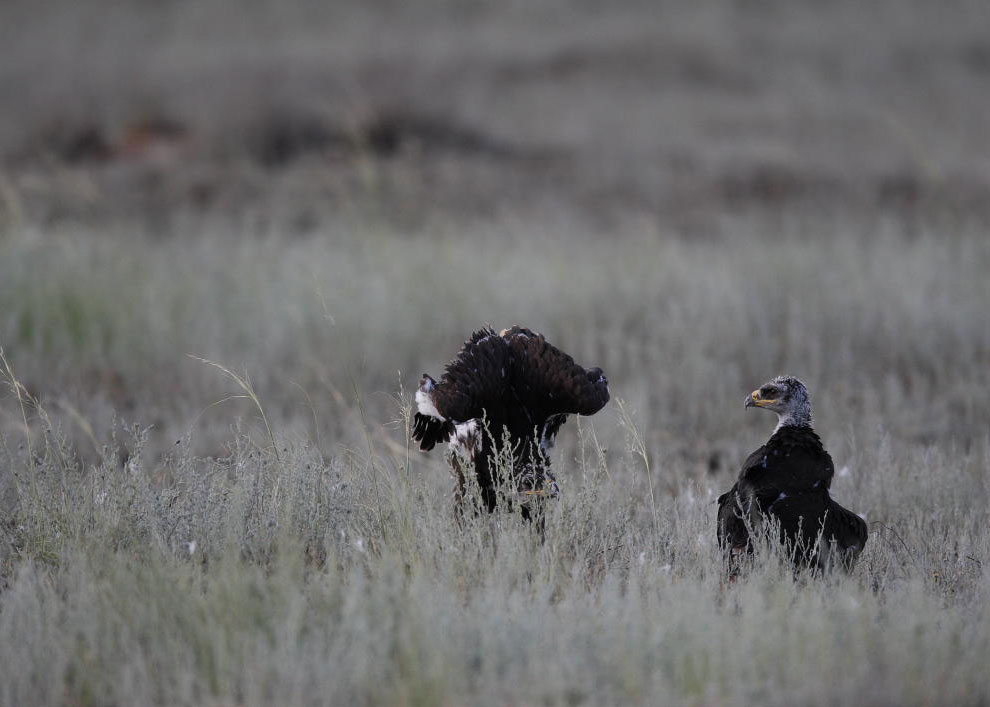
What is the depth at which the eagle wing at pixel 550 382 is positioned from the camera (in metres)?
4.62

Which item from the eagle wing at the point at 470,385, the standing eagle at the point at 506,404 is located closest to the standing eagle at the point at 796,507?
the standing eagle at the point at 506,404

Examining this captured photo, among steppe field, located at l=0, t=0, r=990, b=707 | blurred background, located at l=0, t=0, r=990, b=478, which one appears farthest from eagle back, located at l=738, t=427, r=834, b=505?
blurred background, located at l=0, t=0, r=990, b=478

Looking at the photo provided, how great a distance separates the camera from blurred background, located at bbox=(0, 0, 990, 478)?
28.7 ft

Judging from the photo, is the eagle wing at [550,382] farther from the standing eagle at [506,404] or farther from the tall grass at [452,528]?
the tall grass at [452,528]

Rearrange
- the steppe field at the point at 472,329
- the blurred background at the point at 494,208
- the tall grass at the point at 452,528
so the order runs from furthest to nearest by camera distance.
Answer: the blurred background at the point at 494,208
the steppe field at the point at 472,329
the tall grass at the point at 452,528

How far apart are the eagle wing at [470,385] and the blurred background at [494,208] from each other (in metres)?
0.97

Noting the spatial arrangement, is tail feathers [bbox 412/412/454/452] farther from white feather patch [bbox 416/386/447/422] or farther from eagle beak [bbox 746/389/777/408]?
eagle beak [bbox 746/389/777/408]

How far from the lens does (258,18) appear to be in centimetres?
2697

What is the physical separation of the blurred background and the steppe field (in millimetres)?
72

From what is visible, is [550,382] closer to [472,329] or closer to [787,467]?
[787,467]

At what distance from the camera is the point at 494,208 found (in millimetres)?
16422

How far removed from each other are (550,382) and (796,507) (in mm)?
1175

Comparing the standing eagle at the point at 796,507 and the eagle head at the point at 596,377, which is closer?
the standing eagle at the point at 796,507

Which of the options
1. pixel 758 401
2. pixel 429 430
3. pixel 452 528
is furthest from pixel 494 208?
pixel 452 528
